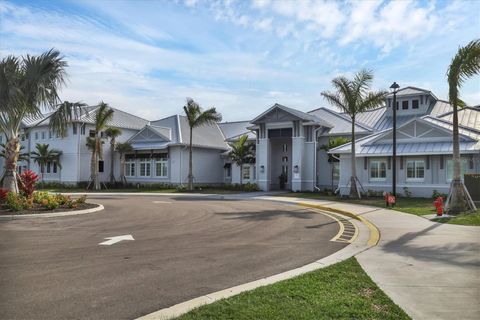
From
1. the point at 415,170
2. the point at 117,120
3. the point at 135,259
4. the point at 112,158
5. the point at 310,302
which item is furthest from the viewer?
the point at 117,120

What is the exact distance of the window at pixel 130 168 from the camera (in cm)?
4515

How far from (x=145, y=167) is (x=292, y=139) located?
16400 millimetres

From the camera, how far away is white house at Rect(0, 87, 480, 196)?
94.1 feet

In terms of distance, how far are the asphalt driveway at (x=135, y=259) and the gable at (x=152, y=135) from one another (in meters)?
27.4

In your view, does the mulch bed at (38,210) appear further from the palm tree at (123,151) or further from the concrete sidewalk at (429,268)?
the palm tree at (123,151)

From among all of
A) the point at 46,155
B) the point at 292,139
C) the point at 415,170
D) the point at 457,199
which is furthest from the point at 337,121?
the point at 46,155

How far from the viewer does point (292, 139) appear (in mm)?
36562

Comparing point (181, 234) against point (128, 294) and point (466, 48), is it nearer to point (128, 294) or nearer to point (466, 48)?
point (128, 294)

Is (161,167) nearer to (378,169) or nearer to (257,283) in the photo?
(378,169)

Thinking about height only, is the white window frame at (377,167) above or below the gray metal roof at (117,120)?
below

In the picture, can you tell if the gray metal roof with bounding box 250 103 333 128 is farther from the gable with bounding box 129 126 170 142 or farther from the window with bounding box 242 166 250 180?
Answer: the gable with bounding box 129 126 170 142

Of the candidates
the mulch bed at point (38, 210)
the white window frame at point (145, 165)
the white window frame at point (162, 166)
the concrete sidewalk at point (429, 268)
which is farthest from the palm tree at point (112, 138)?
the concrete sidewalk at point (429, 268)

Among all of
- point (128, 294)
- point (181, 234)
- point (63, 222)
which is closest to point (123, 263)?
point (128, 294)

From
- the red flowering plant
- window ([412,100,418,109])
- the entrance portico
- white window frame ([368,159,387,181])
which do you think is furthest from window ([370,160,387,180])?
the red flowering plant
